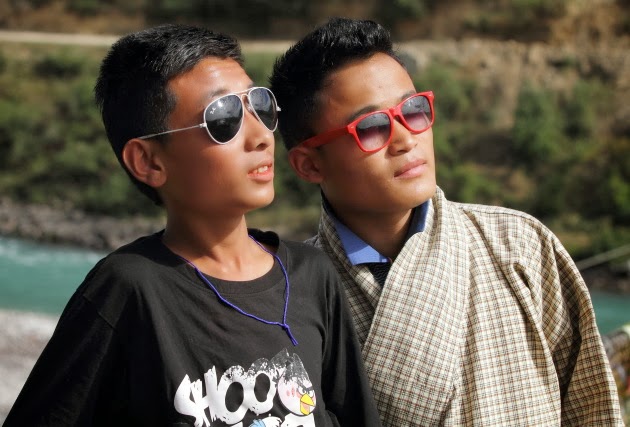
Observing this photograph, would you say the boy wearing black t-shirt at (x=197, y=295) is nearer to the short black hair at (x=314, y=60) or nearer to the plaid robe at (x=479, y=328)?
the plaid robe at (x=479, y=328)

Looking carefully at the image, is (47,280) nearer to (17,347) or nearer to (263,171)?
(17,347)

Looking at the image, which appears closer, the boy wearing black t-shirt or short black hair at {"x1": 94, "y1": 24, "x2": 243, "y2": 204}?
the boy wearing black t-shirt

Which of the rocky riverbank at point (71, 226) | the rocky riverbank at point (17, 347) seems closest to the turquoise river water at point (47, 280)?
the rocky riverbank at point (71, 226)

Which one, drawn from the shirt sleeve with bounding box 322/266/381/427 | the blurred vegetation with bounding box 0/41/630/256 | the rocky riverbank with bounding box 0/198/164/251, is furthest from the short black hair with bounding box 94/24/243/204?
the rocky riverbank with bounding box 0/198/164/251

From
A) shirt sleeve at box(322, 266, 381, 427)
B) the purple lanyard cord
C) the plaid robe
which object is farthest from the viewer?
the plaid robe

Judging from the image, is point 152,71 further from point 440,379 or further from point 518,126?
point 518,126

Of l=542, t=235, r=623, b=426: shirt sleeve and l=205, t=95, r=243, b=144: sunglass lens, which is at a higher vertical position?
l=205, t=95, r=243, b=144: sunglass lens

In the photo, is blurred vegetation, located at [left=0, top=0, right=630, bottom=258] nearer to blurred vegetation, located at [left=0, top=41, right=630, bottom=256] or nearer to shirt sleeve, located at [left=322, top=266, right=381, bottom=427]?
blurred vegetation, located at [left=0, top=41, right=630, bottom=256]

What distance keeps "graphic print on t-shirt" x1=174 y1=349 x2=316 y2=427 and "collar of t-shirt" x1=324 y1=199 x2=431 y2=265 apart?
1.47 feet

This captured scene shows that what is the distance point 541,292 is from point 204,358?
91 centimetres

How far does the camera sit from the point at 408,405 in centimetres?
179

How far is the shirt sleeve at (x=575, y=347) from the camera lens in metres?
1.96

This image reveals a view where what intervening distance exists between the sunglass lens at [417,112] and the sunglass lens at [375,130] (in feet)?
0.17

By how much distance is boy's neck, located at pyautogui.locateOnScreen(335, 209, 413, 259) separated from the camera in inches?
78.7
